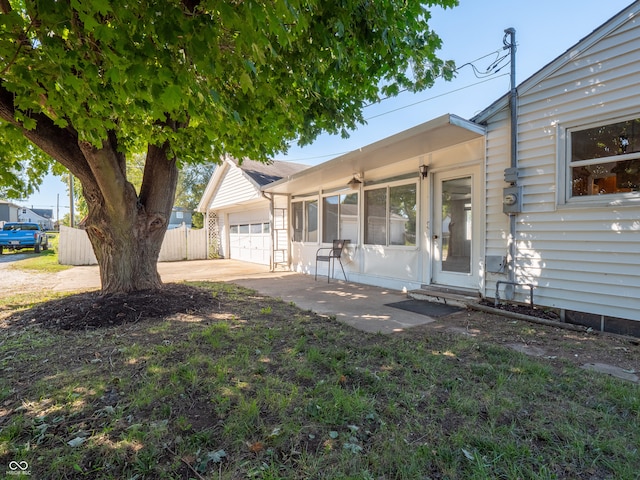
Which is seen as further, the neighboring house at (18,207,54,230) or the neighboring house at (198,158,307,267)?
the neighboring house at (18,207,54,230)

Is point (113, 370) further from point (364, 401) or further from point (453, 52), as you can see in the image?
point (453, 52)

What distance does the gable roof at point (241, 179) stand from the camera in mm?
11508

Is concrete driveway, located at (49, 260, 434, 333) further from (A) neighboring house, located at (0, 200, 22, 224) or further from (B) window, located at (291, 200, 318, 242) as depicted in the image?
(A) neighboring house, located at (0, 200, 22, 224)

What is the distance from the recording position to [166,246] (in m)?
14.3

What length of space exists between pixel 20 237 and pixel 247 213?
11.9 metres

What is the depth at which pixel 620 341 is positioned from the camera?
359cm

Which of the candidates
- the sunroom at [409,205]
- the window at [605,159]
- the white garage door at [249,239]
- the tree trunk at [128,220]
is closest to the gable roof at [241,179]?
the white garage door at [249,239]

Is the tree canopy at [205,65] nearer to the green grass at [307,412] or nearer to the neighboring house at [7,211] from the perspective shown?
the green grass at [307,412]

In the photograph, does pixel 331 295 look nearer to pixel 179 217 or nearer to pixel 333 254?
pixel 333 254

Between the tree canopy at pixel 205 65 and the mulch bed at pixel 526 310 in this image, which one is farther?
the mulch bed at pixel 526 310

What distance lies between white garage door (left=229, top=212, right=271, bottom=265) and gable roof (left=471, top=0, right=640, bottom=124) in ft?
28.3

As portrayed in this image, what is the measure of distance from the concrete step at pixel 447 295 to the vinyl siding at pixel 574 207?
0.56 m

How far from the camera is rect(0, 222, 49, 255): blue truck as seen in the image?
15320 mm

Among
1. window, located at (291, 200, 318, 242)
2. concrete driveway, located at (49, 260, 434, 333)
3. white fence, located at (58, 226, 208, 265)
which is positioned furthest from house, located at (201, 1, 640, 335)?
white fence, located at (58, 226, 208, 265)
